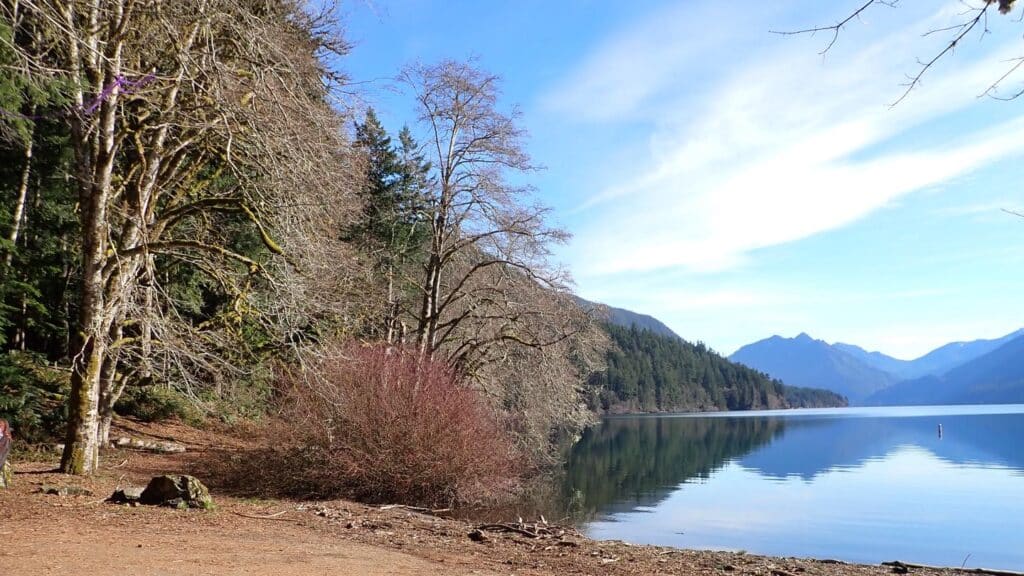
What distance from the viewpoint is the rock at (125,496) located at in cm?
977

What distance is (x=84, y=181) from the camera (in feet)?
36.4

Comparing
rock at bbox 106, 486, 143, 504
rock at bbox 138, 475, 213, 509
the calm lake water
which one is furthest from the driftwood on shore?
rock at bbox 106, 486, 143, 504

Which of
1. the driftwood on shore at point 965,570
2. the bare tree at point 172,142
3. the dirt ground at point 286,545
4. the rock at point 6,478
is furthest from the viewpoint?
the driftwood on shore at point 965,570

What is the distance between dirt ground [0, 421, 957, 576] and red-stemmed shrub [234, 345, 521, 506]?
231cm

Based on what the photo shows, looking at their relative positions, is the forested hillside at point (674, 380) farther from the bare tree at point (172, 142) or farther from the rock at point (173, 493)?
the rock at point (173, 493)

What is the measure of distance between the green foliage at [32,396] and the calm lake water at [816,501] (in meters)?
11.8

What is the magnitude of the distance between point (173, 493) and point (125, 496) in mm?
593

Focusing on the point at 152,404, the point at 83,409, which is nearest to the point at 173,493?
the point at 83,409

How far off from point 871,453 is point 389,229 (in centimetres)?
3301

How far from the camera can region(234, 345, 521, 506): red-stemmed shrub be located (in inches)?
623

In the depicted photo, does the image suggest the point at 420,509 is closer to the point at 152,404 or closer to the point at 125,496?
the point at 125,496

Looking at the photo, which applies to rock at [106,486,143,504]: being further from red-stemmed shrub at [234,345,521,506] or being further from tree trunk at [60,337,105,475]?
red-stemmed shrub at [234,345,521,506]

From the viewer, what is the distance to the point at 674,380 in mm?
142125

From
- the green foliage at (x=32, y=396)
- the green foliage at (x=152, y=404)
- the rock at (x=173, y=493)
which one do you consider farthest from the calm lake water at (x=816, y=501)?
the green foliage at (x=152, y=404)
